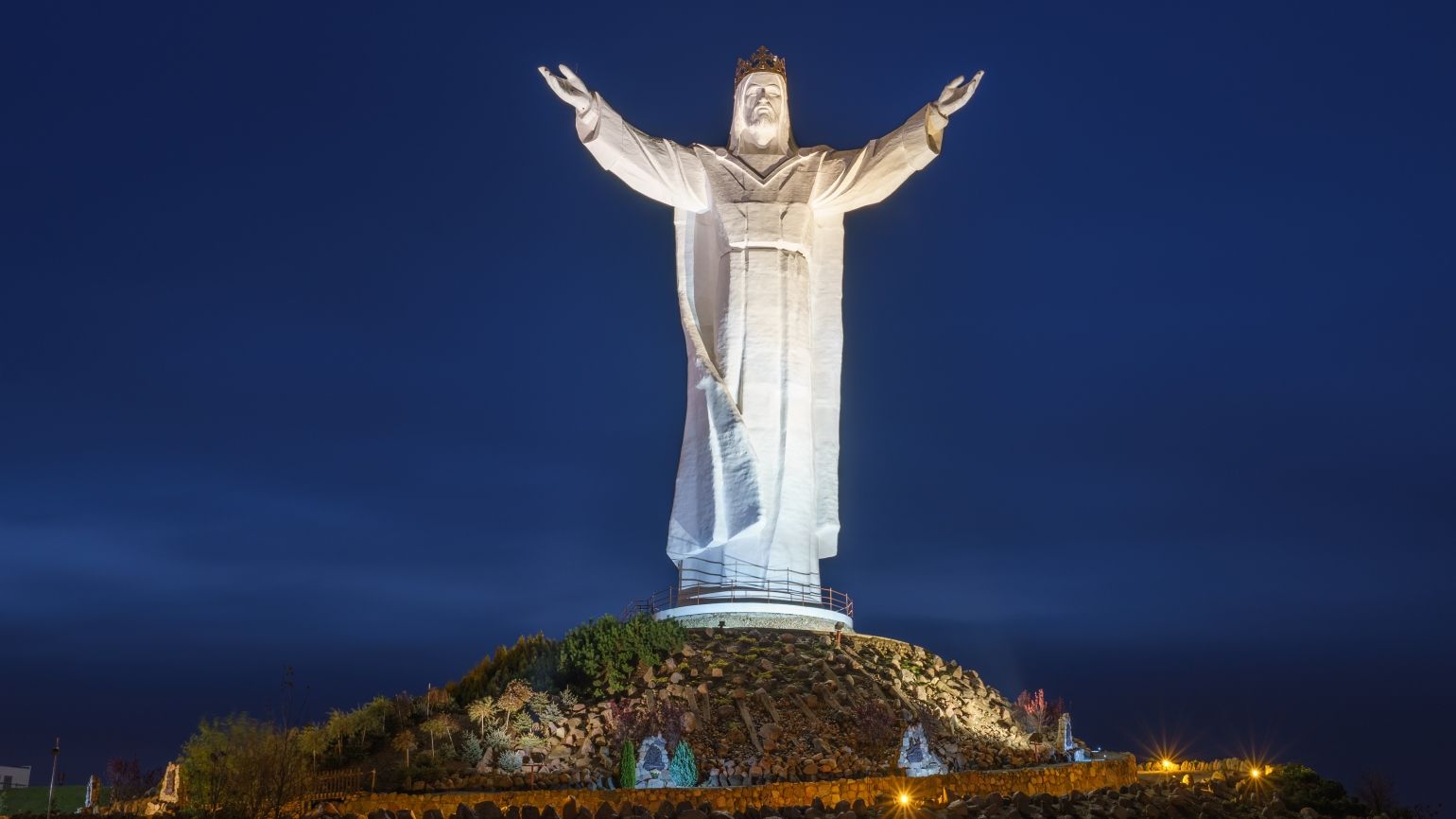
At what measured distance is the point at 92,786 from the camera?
69.1 ft

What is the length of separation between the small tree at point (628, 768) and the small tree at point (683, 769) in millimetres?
470

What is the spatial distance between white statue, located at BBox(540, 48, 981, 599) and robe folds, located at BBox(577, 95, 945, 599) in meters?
0.02

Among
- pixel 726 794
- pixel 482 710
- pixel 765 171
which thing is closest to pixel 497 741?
pixel 482 710

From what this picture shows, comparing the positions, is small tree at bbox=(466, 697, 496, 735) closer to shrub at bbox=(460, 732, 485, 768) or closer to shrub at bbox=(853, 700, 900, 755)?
shrub at bbox=(460, 732, 485, 768)

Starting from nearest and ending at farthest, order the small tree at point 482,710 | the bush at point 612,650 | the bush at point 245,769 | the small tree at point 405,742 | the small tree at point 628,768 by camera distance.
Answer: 1. the bush at point 245,769
2. the small tree at point 628,768
3. the small tree at point 405,742
4. the small tree at point 482,710
5. the bush at point 612,650

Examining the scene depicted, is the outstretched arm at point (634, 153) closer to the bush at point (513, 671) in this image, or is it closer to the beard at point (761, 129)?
the beard at point (761, 129)

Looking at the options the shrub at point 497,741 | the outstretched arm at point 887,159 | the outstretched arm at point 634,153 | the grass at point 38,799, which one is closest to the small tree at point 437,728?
the shrub at point 497,741

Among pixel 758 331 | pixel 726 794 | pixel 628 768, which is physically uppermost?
pixel 758 331

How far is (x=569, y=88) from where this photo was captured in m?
24.1

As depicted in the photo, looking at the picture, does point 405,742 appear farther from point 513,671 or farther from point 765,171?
point 765,171

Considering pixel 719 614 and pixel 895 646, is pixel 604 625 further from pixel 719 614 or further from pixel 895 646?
pixel 895 646

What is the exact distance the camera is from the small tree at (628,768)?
16953 mm

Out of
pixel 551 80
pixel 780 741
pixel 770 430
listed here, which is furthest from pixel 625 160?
pixel 780 741

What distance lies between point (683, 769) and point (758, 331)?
982 cm
